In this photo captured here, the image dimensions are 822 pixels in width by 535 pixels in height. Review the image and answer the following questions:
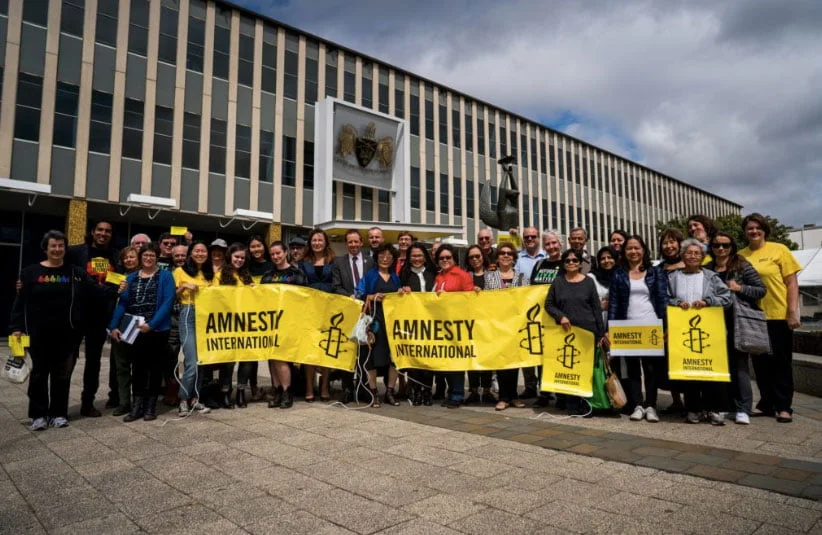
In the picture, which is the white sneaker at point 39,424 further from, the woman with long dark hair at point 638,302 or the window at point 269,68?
the window at point 269,68

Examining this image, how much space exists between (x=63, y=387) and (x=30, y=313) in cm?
85

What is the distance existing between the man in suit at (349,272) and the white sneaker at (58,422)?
3039 millimetres

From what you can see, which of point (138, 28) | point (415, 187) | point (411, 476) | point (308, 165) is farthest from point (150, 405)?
point (415, 187)

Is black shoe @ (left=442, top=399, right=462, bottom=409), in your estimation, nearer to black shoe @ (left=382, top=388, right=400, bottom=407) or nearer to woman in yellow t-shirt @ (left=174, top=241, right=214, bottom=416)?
black shoe @ (left=382, top=388, right=400, bottom=407)

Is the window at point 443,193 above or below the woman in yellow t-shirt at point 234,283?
above

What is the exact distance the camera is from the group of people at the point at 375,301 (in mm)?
5492

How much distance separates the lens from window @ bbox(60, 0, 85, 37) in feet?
64.2

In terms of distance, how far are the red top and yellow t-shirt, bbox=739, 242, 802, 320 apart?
3.21 m

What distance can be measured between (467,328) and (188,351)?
338 centimetres

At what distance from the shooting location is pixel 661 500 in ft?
10.4

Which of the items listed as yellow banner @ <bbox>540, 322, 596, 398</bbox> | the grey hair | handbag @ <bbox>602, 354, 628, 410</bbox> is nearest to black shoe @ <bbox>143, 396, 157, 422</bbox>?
yellow banner @ <bbox>540, 322, 596, 398</bbox>

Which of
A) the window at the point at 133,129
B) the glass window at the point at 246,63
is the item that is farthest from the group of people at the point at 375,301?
the glass window at the point at 246,63

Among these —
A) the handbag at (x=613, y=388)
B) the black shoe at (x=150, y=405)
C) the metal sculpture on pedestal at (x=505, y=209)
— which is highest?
the metal sculpture on pedestal at (x=505, y=209)

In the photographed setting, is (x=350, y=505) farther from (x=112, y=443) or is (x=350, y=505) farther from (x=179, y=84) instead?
(x=179, y=84)
